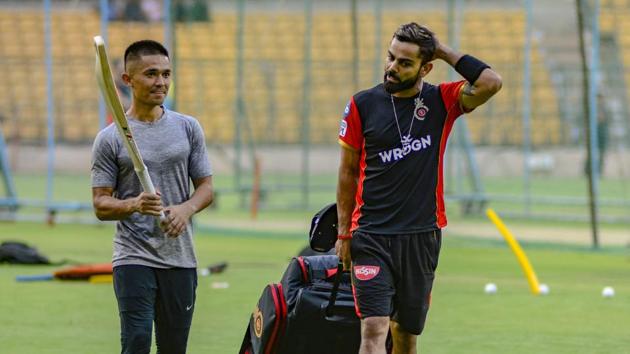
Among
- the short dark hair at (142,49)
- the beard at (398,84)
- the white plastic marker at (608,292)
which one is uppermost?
the short dark hair at (142,49)

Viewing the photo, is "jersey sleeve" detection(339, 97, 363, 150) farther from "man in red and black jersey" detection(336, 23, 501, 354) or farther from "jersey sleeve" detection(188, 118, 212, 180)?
"jersey sleeve" detection(188, 118, 212, 180)

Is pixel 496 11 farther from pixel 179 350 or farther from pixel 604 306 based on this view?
pixel 179 350

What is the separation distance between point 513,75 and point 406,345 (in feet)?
48.9

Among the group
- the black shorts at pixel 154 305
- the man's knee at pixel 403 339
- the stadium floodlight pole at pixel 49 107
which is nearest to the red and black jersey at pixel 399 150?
the man's knee at pixel 403 339

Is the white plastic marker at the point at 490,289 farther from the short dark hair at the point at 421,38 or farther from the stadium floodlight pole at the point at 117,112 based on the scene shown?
the stadium floodlight pole at the point at 117,112

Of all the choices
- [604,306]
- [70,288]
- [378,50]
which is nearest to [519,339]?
[604,306]

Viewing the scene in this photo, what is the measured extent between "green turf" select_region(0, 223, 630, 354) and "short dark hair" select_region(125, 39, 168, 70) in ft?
9.74

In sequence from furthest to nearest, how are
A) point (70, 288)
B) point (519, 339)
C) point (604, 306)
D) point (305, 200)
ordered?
1. point (305, 200)
2. point (70, 288)
3. point (604, 306)
4. point (519, 339)

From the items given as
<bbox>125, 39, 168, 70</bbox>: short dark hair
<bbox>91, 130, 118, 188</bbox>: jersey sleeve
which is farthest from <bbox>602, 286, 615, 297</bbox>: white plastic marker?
<bbox>91, 130, 118, 188</bbox>: jersey sleeve

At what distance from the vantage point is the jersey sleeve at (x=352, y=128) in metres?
7.25

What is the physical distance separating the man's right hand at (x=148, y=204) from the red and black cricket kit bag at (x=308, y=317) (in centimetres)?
101

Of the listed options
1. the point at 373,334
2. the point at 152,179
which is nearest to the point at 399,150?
the point at 373,334

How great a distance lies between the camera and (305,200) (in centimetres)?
2252

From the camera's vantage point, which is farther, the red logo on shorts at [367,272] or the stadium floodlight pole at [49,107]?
the stadium floodlight pole at [49,107]
